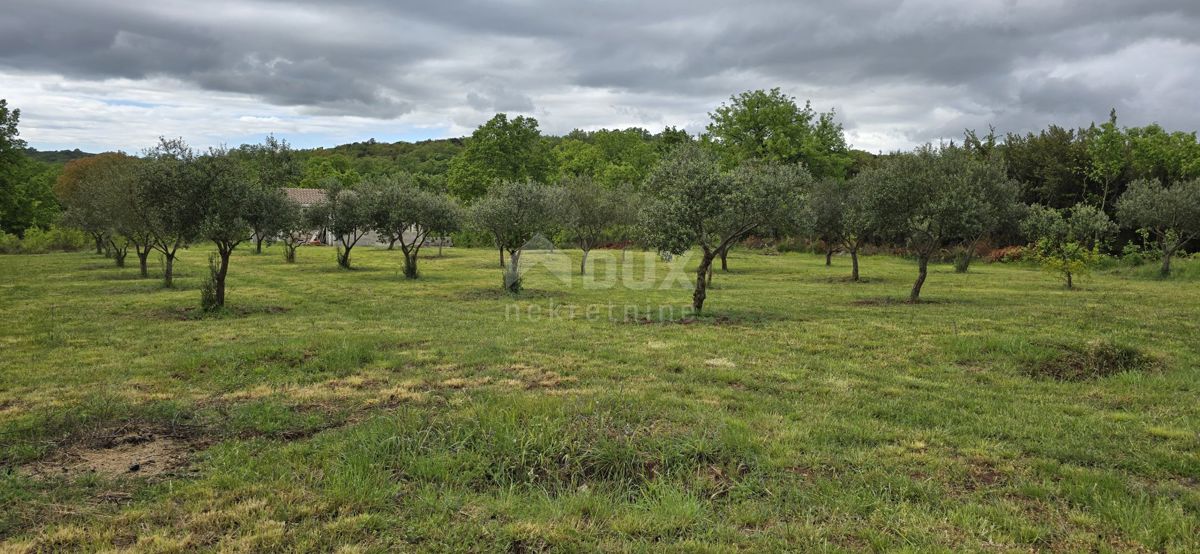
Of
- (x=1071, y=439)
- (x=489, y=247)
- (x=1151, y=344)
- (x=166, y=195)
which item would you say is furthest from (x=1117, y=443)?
(x=489, y=247)

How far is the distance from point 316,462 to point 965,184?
20.6m

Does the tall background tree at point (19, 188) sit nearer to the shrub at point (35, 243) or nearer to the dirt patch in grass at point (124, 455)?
the shrub at point (35, 243)

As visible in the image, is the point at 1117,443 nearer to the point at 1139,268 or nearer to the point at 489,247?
the point at 1139,268

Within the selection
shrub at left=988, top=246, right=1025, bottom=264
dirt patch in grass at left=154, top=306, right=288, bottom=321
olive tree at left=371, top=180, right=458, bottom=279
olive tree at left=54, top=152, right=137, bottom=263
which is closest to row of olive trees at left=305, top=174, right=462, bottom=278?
olive tree at left=371, top=180, right=458, bottom=279

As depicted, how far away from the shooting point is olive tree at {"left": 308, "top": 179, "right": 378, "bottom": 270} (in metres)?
31.9

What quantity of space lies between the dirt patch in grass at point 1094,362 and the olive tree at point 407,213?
2553 centimetres

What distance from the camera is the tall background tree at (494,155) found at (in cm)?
6894

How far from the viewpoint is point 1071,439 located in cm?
768

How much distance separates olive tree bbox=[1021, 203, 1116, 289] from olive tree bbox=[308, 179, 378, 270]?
3151 centimetres

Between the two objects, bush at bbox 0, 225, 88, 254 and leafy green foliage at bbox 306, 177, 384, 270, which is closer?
leafy green foliage at bbox 306, 177, 384, 270

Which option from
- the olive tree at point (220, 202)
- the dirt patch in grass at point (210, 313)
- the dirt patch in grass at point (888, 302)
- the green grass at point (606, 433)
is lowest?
the green grass at point (606, 433)

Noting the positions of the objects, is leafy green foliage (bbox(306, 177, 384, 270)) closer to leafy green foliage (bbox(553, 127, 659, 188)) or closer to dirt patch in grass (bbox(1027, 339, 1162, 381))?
dirt patch in grass (bbox(1027, 339, 1162, 381))

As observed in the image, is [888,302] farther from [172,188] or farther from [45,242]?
[45,242]

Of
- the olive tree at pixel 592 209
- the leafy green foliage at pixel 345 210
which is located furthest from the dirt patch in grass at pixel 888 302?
the leafy green foliage at pixel 345 210
